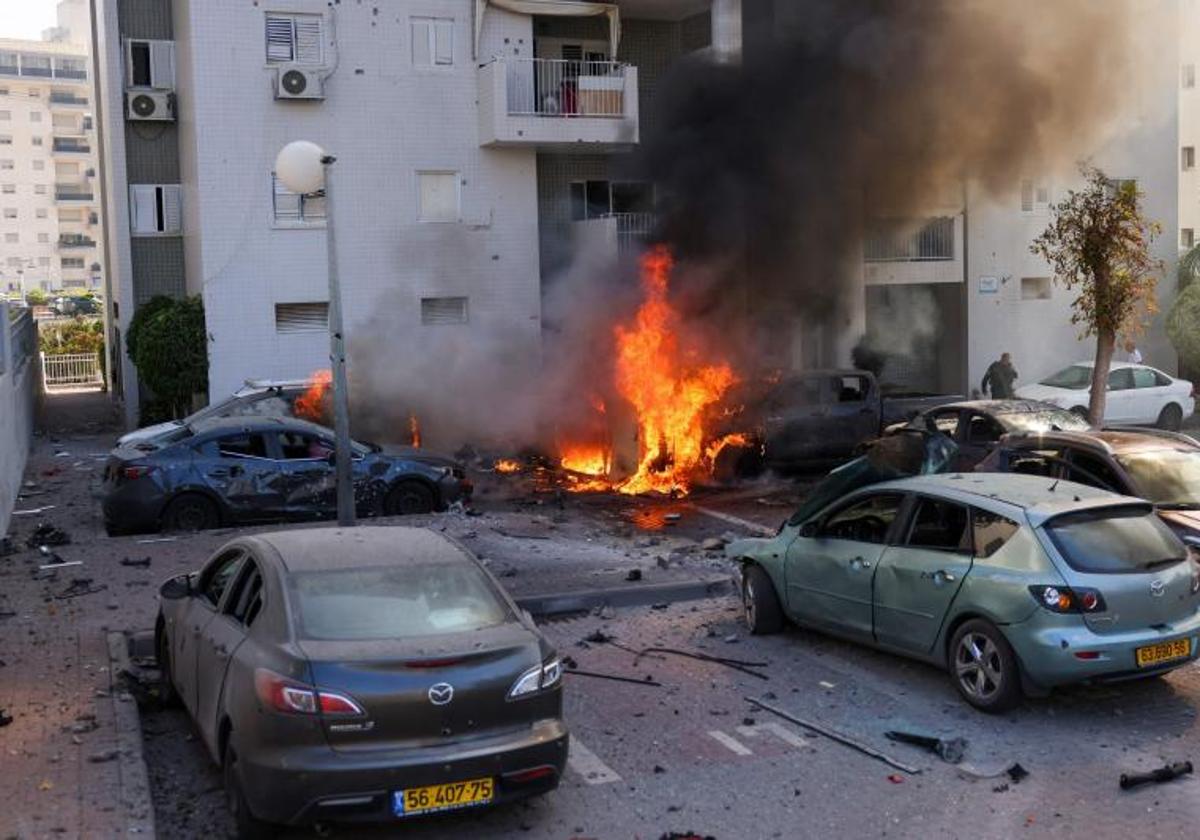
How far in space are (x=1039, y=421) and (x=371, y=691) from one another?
1122 centimetres

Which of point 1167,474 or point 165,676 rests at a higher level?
point 1167,474

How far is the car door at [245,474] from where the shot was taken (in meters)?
13.5

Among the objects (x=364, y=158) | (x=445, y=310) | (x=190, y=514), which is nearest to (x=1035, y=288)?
(x=445, y=310)

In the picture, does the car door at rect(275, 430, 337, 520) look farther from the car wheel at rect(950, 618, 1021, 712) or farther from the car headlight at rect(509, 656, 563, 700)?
the car headlight at rect(509, 656, 563, 700)

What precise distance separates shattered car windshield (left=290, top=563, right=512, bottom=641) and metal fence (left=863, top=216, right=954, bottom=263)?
745 inches

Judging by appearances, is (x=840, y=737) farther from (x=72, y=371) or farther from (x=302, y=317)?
(x=72, y=371)

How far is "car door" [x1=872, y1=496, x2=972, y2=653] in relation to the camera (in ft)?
24.3

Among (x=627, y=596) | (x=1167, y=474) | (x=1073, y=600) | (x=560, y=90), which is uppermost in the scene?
(x=560, y=90)

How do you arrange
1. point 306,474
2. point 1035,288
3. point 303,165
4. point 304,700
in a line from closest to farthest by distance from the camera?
point 304,700
point 303,165
point 306,474
point 1035,288

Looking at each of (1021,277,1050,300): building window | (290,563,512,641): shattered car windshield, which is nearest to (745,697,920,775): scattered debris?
(290,563,512,641): shattered car windshield

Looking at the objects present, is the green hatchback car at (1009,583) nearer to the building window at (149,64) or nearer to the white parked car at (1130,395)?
the white parked car at (1130,395)

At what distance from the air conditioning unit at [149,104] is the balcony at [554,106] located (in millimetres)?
6521

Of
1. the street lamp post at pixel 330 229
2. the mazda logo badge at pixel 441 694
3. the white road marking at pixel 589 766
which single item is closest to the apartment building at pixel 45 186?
the street lamp post at pixel 330 229

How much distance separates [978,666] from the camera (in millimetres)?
7180
